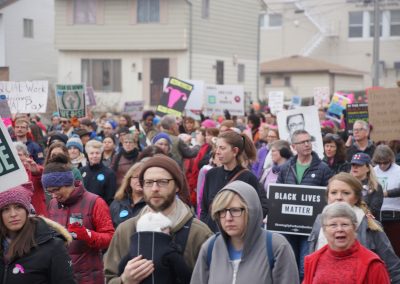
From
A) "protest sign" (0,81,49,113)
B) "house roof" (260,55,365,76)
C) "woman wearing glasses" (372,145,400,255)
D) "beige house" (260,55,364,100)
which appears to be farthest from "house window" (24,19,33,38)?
"woman wearing glasses" (372,145,400,255)

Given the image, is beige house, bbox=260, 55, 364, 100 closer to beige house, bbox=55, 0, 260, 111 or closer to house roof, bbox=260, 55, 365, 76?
house roof, bbox=260, 55, 365, 76

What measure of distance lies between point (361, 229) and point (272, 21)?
5355 cm

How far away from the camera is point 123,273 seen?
4957mm

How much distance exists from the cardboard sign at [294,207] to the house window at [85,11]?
30215 millimetres

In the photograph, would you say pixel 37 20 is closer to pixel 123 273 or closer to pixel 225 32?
pixel 225 32

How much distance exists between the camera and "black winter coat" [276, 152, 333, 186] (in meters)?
10.0

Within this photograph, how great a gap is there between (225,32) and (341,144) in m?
28.2

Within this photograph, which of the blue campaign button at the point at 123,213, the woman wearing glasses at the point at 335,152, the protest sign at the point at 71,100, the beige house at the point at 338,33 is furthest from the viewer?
the beige house at the point at 338,33

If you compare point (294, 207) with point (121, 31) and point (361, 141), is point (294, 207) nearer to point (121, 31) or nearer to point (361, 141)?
point (361, 141)

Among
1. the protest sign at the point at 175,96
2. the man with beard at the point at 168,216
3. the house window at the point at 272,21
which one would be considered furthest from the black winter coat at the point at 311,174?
the house window at the point at 272,21

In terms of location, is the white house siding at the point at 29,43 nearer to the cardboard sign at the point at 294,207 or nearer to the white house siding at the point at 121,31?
the white house siding at the point at 121,31

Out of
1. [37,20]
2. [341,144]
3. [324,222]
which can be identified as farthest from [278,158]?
[37,20]

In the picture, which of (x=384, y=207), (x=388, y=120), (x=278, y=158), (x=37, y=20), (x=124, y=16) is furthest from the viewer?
(x=37, y=20)

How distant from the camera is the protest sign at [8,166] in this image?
18.1 feet
